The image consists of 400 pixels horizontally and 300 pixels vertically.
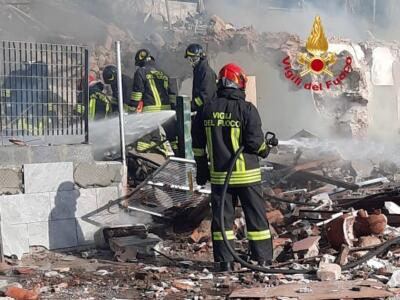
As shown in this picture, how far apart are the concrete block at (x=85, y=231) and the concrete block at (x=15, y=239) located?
0.57m

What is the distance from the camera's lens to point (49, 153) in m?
7.46

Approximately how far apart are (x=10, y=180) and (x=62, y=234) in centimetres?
82

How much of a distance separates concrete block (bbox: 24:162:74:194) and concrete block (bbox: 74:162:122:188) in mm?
100

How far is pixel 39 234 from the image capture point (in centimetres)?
739

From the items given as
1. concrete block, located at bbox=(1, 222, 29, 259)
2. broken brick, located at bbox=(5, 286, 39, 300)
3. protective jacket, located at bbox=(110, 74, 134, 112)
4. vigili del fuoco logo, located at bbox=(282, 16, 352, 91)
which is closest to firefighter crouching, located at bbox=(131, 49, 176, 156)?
protective jacket, located at bbox=(110, 74, 134, 112)

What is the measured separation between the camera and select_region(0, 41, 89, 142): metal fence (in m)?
7.43

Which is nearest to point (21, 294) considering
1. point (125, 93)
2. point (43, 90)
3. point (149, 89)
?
point (43, 90)

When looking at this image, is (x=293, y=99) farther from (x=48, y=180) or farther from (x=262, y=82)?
(x=48, y=180)

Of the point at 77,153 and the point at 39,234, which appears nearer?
the point at 39,234

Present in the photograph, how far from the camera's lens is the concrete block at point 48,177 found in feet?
24.1

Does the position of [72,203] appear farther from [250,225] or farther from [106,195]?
[250,225]

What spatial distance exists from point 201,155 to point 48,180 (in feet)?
6.17

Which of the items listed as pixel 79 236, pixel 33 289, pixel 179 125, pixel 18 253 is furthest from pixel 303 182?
pixel 33 289

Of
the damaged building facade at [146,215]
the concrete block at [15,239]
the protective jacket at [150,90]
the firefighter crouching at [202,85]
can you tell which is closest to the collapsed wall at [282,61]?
the damaged building facade at [146,215]
